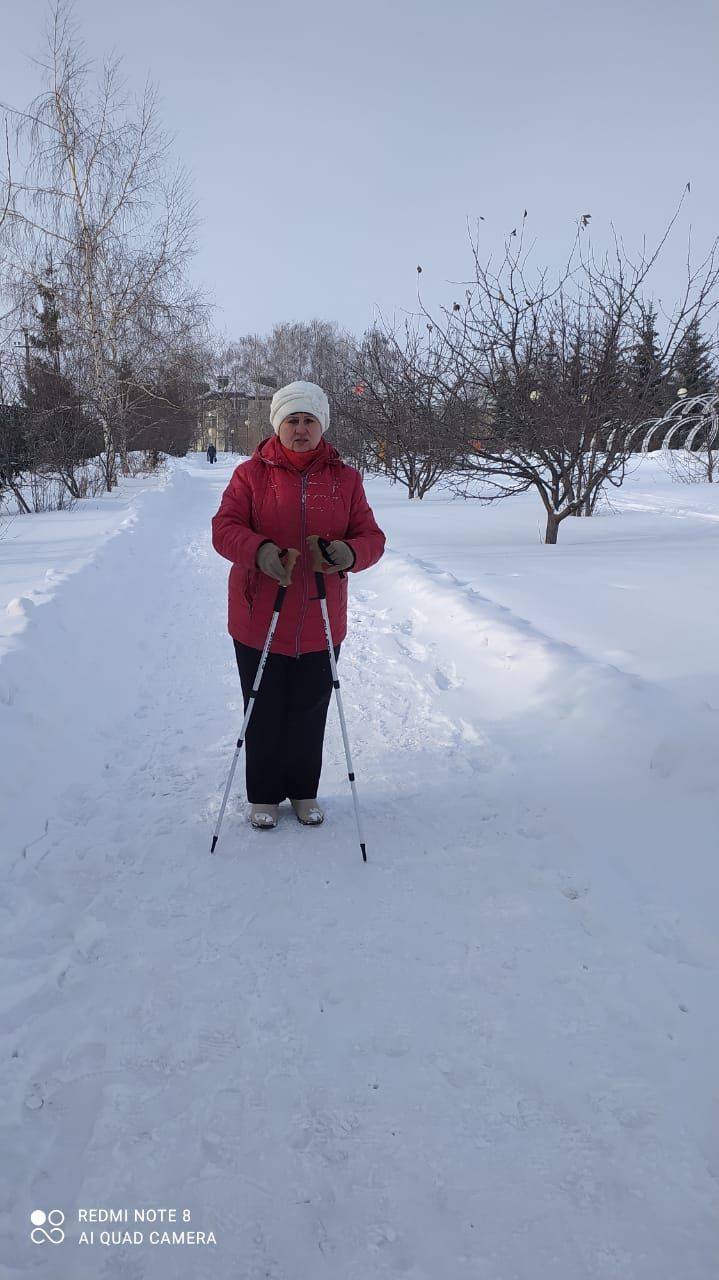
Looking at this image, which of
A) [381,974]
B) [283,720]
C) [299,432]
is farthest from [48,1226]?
[299,432]

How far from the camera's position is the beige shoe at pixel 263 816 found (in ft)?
10.3

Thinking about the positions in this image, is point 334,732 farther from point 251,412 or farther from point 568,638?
point 251,412

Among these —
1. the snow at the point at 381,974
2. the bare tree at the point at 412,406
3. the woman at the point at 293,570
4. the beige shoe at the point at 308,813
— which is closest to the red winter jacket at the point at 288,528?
the woman at the point at 293,570

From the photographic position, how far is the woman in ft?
9.33

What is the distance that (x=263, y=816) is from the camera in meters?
3.16

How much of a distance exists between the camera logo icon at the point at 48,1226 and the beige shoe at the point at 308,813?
1752 mm

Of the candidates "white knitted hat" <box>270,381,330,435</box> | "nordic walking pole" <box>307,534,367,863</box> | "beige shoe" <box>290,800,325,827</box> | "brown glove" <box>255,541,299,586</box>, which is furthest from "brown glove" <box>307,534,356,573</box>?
"beige shoe" <box>290,800,325,827</box>

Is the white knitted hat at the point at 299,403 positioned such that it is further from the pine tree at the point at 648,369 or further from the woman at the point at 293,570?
the pine tree at the point at 648,369

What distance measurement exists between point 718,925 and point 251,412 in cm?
5936

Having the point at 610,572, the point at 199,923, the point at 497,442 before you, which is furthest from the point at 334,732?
the point at 497,442

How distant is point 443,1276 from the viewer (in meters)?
1.45

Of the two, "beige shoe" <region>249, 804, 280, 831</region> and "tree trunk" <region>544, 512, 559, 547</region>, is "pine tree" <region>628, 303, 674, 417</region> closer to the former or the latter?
"tree trunk" <region>544, 512, 559, 547</region>

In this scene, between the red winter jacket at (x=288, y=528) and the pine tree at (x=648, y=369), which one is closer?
the red winter jacket at (x=288, y=528)

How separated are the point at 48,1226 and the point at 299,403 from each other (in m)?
2.65
